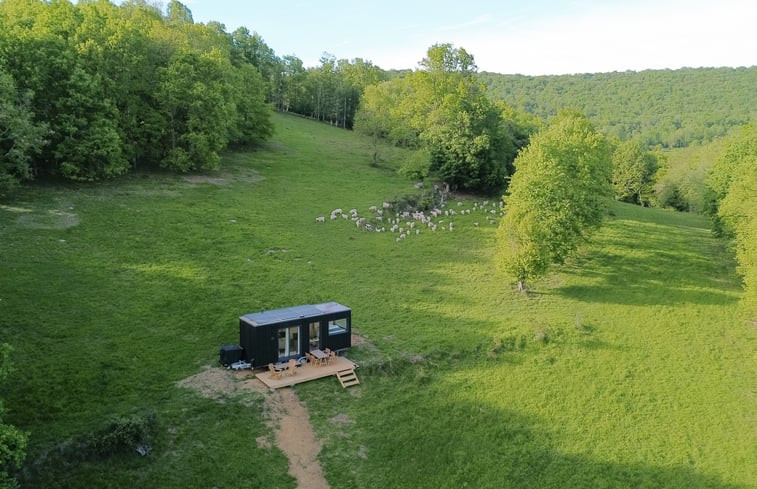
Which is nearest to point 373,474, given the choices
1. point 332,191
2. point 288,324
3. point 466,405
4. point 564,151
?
point 466,405

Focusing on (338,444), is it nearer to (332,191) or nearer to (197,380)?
(197,380)

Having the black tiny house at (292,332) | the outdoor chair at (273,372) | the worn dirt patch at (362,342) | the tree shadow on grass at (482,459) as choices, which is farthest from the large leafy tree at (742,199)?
the outdoor chair at (273,372)

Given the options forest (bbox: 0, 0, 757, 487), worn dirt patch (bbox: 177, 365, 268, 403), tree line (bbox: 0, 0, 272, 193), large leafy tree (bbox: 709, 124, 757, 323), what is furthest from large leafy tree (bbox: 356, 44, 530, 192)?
worn dirt patch (bbox: 177, 365, 268, 403)

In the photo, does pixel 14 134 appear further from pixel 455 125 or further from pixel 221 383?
pixel 455 125

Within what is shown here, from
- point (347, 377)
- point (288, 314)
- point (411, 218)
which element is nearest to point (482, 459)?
point (347, 377)

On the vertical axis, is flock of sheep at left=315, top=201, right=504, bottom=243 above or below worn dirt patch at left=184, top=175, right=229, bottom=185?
below

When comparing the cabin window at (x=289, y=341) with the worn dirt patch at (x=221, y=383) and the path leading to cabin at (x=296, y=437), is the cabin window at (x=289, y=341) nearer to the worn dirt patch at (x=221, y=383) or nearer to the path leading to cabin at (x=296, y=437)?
the worn dirt patch at (x=221, y=383)

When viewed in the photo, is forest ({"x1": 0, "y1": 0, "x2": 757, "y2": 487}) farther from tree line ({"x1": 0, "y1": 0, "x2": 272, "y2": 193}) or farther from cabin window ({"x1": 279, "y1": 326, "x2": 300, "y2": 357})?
cabin window ({"x1": 279, "y1": 326, "x2": 300, "y2": 357})
